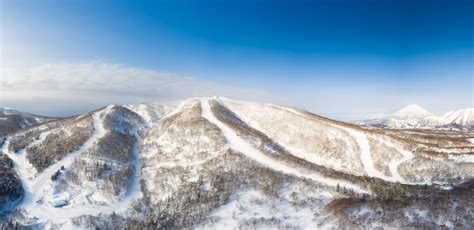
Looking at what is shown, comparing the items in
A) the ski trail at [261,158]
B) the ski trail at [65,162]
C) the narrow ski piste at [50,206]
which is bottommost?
the narrow ski piste at [50,206]

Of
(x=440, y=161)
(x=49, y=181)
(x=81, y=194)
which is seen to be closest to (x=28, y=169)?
(x=49, y=181)

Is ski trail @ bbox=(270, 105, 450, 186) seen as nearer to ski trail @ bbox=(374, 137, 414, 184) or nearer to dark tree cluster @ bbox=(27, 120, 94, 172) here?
ski trail @ bbox=(374, 137, 414, 184)

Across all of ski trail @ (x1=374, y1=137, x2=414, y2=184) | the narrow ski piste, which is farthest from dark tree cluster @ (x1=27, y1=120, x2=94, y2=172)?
ski trail @ (x1=374, y1=137, x2=414, y2=184)

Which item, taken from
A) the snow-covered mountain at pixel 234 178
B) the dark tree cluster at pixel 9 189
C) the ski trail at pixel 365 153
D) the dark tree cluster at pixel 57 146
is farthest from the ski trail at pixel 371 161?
the dark tree cluster at pixel 57 146

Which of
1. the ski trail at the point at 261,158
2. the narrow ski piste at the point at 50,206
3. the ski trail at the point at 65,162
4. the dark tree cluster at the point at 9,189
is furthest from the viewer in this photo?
the ski trail at the point at 65,162

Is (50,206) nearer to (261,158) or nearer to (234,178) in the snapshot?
(234,178)

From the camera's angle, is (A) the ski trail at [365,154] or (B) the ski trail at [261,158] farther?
(A) the ski trail at [365,154]

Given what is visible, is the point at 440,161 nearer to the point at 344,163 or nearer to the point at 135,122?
the point at 344,163

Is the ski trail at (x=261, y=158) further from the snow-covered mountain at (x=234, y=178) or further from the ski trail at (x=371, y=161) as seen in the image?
the ski trail at (x=371, y=161)
